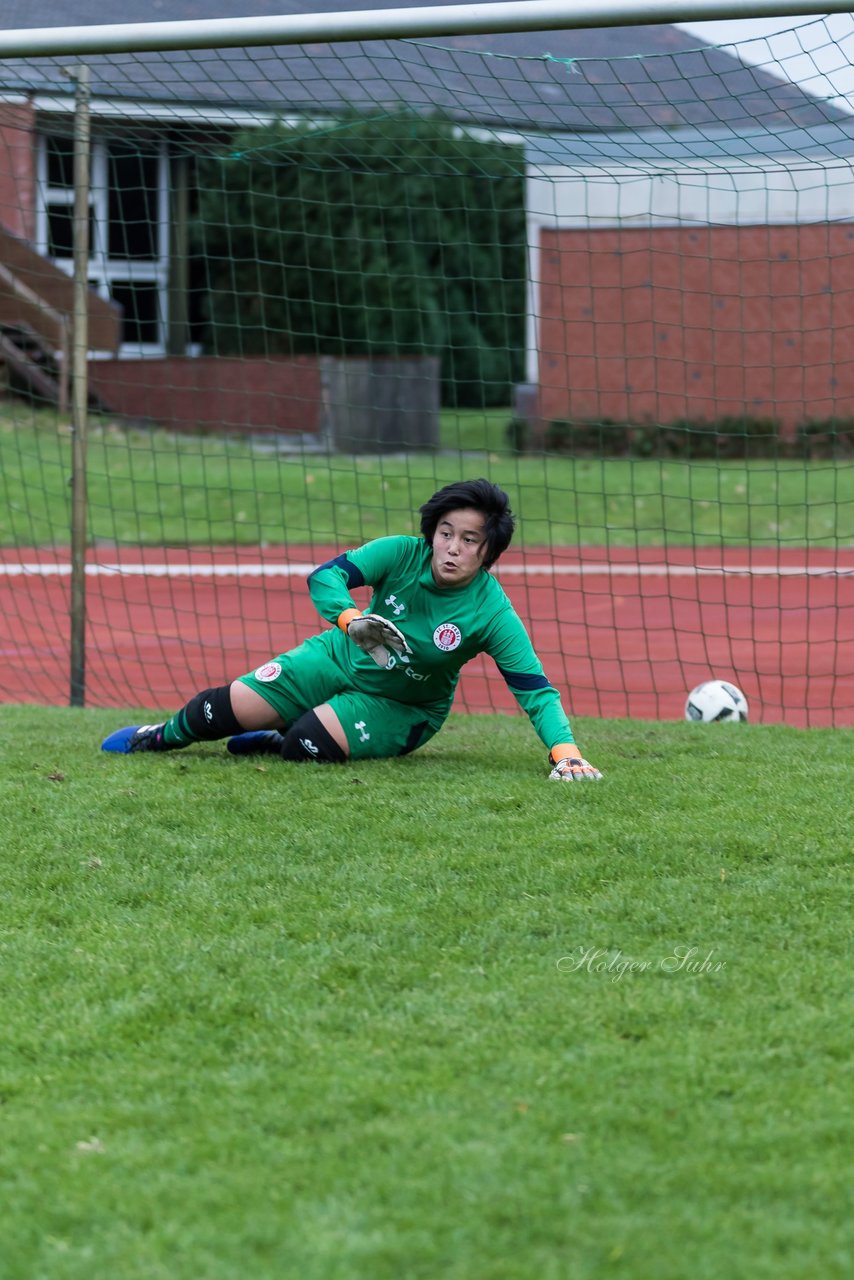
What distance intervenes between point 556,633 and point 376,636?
565 cm

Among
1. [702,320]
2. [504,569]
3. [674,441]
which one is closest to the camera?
[504,569]

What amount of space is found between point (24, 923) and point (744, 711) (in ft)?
13.5

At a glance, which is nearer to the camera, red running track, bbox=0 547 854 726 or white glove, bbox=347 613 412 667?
white glove, bbox=347 613 412 667

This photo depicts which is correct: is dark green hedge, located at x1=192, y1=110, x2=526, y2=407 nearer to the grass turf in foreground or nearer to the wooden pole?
the wooden pole

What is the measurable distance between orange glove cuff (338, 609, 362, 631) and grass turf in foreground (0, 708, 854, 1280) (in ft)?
1.76

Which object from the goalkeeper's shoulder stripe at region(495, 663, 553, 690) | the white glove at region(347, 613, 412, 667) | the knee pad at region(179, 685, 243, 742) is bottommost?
the knee pad at region(179, 685, 243, 742)

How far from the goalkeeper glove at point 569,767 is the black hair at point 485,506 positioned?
2.33 feet

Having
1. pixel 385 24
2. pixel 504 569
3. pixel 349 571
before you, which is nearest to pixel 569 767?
pixel 349 571

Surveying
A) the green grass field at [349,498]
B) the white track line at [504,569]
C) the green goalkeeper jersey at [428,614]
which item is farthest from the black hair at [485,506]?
the green grass field at [349,498]

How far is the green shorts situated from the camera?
17.3ft

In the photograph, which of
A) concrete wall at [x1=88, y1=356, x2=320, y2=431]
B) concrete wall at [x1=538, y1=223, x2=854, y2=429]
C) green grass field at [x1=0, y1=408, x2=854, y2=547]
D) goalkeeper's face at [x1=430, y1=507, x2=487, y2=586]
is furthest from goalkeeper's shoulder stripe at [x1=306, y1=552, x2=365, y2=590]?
concrete wall at [x1=538, y1=223, x2=854, y2=429]

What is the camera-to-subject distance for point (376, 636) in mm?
4914

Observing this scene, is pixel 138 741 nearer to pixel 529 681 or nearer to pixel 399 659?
pixel 399 659

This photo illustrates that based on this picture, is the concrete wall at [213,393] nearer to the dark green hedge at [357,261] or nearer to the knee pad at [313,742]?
the dark green hedge at [357,261]
